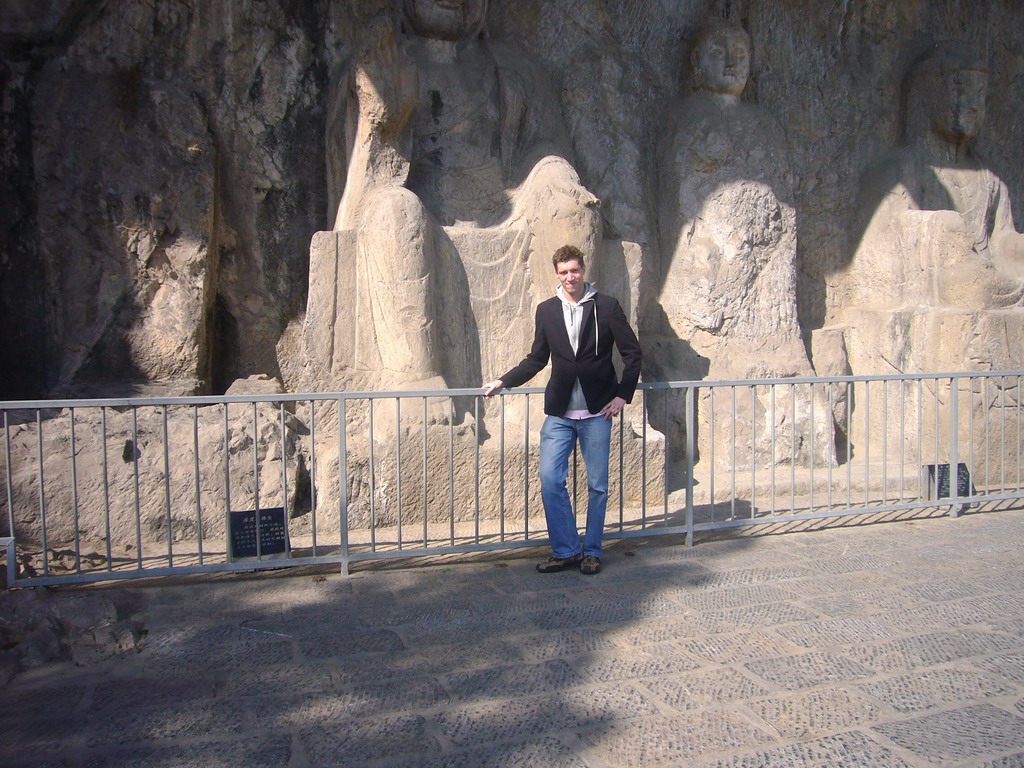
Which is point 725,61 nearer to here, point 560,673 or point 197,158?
point 197,158

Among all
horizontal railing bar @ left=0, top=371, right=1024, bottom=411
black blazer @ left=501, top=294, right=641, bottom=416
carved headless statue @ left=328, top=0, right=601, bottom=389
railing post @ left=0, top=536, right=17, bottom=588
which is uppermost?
carved headless statue @ left=328, top=0, right=601, bottom=389

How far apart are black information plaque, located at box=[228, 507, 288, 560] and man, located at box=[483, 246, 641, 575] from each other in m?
1.10

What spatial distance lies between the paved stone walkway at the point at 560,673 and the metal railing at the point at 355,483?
0.45 metres

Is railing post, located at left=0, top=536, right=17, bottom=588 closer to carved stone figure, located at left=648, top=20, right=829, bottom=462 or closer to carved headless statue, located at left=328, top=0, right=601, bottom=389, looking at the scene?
carved headless statue, located at left=328, top=0, right=601, bottom=389

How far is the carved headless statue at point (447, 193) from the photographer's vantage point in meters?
5.07

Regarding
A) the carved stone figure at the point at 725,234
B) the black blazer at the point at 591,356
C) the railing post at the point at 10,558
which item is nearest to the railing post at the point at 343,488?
the black blazer at the point at 591,356

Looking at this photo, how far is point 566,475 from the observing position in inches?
154

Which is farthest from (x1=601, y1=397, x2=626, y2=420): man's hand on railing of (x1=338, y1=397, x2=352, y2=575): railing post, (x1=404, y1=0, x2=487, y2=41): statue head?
(x1=404, y1=0, x2=487, y2=41): statue head

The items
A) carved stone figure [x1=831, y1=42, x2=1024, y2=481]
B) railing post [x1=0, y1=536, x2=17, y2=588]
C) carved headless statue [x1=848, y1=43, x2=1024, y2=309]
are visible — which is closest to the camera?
railing post [x1=0, y1=536, x2=17, y2=588]

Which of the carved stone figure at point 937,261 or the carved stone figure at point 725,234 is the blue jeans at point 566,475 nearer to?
the carved stone figure at point 725,234

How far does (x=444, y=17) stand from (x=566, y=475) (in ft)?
12.9

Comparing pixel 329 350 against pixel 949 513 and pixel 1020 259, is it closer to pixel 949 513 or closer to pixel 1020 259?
pixel 949 513

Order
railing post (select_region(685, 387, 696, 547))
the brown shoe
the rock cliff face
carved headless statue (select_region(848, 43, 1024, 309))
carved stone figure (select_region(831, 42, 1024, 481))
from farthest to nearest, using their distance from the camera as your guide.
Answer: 1. carved headless statue (select_region(848, 43, 1024, 309))
2. carved stone figure (select_region(831, 42, 1024, 481))
3. the rock cliff face
4. railing post (select_region(685, 387, 696, 547))
5. the brown shoe

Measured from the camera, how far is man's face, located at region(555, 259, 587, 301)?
3.84 m
